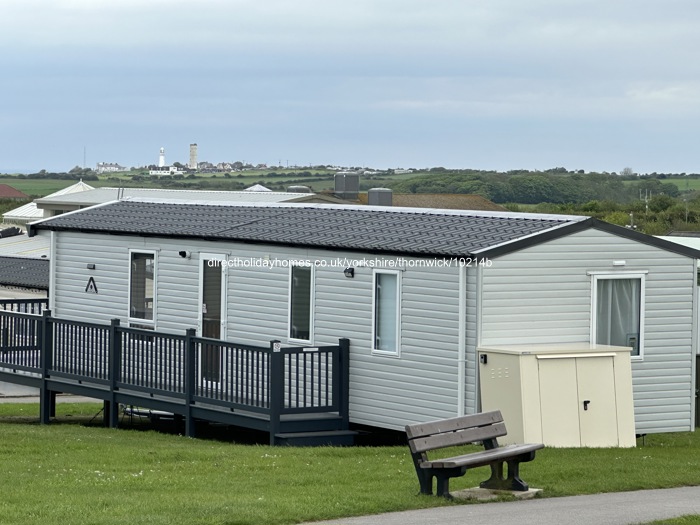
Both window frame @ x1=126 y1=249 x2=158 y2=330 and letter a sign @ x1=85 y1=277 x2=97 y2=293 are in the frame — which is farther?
letter a sign @ x1=85 y1=277 x2=97 y2=293

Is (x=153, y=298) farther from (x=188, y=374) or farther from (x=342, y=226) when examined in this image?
(x=342, y=226)

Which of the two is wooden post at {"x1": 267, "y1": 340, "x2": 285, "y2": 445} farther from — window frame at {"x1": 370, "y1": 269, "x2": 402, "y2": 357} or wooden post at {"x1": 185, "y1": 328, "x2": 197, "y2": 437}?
wooden post at {"x1": 185, "y1": 328, "x2": 197, "y2": 437}

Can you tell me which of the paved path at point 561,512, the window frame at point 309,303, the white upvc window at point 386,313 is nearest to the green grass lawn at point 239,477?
the paved path at point 561,512

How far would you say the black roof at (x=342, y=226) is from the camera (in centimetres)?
1588

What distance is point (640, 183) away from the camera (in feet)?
347

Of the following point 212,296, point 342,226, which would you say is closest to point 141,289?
point 212,296

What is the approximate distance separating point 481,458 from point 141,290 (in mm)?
9705

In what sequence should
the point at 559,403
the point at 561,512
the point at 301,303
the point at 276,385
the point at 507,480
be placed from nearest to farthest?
the point at 561,512, the point at 507,480, the point at 559,403, the point at 276,385, the point at 301,303

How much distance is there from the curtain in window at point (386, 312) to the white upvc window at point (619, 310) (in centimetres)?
240

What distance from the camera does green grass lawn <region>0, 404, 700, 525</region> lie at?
10336mm

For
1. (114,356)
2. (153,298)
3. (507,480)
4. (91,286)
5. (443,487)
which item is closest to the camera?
(443,487)

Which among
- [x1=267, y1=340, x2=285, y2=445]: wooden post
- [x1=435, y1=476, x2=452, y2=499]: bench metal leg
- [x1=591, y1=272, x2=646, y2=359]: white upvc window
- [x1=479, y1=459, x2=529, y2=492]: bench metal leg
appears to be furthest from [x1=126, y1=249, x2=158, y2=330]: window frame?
[x1=435, y1=476, x2=452, y2=499]: bench metal leg

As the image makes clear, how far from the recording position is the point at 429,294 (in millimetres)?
15797

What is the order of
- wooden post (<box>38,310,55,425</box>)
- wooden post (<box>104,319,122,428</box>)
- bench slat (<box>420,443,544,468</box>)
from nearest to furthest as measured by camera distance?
bench slat (<box>420,443,544,468</box>)
wooden post (<box>104,319,122,428</box>)
wooden post (<box>38,310,55,425</box>)
